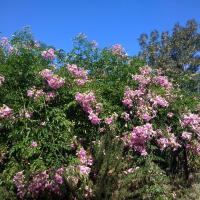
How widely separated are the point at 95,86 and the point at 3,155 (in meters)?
2.10

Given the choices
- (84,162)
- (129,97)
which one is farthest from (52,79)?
(84,162)

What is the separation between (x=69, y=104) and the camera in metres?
7.89

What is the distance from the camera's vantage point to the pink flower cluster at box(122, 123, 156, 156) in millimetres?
7988

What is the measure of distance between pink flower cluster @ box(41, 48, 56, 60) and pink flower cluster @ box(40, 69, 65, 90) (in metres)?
0.92

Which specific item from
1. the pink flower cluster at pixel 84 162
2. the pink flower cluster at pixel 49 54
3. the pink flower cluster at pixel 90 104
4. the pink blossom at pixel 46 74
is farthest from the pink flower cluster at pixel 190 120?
the pink flower cluster at pixel 49 54

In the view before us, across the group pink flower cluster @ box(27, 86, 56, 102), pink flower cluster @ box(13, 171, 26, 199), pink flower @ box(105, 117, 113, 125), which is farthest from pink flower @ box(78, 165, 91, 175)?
pink flower cluster @ box(27, 86, 56, 102)

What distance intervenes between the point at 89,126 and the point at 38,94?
1.11 m

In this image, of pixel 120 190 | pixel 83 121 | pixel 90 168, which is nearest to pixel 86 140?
pixel 83 121

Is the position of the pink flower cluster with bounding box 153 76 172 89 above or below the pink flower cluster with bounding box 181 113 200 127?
above

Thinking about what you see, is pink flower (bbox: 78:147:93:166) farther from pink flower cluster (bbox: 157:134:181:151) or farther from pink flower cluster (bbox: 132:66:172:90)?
pink flower cluster (bbox: 132:66:172:90)

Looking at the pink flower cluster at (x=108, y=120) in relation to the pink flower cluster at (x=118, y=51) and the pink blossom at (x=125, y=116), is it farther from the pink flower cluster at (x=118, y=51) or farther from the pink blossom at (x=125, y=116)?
the pink flower cluster at (x=118, y=51)

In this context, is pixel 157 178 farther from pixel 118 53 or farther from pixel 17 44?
pixel 17 44

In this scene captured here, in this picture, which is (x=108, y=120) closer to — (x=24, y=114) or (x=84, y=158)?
(x=84, y=158)

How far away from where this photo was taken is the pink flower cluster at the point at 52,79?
315 inches
